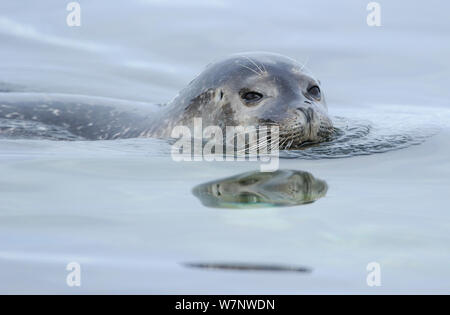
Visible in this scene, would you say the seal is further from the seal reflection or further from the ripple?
the ripple

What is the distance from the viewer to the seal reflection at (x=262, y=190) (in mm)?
4375

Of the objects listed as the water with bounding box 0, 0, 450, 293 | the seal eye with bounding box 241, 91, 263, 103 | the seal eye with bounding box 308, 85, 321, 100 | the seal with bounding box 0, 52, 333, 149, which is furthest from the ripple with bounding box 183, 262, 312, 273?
the seal eye with bounding box 308, 85, 321, 100

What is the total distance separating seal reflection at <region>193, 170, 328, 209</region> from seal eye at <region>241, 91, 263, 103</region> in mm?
1178

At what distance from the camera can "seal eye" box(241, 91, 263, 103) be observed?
6.22 meters

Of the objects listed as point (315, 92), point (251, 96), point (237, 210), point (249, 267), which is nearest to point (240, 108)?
point (251, 96)

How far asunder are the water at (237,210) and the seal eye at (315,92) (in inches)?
13.3

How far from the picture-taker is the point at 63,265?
3586mm

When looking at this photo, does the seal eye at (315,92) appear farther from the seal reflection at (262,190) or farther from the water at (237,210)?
the seal reflection at (262,190)

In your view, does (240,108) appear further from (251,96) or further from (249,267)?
(249,267)

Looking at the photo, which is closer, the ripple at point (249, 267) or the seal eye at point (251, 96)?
the ripple at point (249, 267)

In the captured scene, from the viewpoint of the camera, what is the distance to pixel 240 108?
626 centimetres

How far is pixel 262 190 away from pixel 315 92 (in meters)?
1.92

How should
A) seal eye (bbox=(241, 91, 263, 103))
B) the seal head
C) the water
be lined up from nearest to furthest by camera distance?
1. the water
2. the seal head
3. seal eye (bbox=(241, 91, 263, 103))

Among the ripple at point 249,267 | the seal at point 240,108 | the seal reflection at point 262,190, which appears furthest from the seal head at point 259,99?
the ripple at point 249,267
